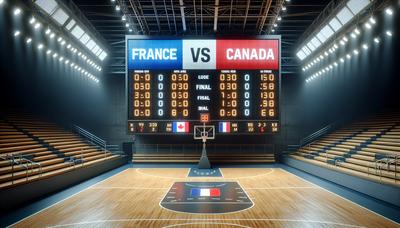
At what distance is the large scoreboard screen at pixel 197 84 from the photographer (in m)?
16.1

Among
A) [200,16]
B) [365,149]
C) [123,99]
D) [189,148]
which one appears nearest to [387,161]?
[365,149]

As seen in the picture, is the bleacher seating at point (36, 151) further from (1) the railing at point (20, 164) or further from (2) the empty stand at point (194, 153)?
(2) the empty stand at point (194, 153)

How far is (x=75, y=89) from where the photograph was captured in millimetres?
20781

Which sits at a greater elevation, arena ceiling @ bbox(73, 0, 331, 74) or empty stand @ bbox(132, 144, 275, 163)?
arena ceiling @ bbox(73, 0, 331, 74)

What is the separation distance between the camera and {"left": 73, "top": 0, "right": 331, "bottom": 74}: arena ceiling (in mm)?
15164

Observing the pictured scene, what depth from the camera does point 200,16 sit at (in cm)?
1652

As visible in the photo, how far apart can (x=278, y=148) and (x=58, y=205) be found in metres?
16.9

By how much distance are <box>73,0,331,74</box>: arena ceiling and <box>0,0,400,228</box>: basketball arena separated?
114 millimetres

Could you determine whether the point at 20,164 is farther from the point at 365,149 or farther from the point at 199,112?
the point at 365,149

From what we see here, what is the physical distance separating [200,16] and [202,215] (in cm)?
1113

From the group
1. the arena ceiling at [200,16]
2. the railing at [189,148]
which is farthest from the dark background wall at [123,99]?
the arena ceiling at [200,16]

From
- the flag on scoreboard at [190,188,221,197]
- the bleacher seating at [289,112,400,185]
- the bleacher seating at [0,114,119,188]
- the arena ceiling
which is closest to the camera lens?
the bleacher seating at [0,114,119,188]

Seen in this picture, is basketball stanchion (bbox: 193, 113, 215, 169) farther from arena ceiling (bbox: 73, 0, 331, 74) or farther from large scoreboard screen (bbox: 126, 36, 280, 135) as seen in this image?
arena ceiling (bbox: 73, 0, 331, 74)

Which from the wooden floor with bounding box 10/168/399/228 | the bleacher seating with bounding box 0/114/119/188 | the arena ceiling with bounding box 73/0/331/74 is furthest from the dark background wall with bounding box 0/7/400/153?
the wooden floor with bounding box 10/168/399/228
